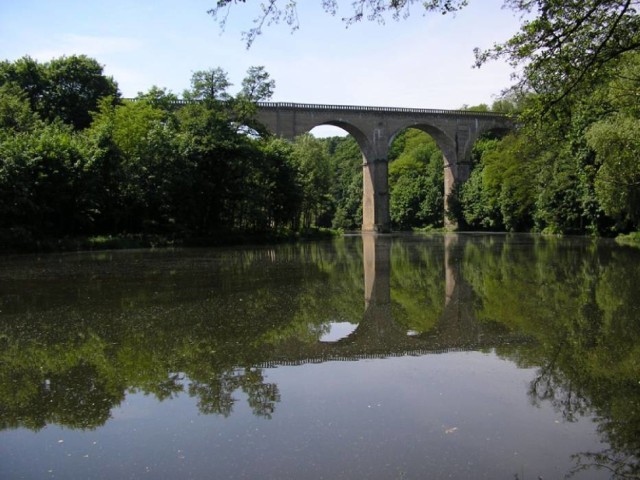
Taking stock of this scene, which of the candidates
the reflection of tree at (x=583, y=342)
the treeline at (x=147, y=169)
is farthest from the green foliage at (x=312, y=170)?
the reflection of tree at (x=583, y=342)

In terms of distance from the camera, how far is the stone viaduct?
4531 cm

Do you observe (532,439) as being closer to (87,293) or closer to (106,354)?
(106,354)

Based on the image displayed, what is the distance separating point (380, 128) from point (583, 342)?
45.1 meters

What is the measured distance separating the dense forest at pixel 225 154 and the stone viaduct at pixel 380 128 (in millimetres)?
4344

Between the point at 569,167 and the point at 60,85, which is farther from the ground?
the point at 60,85

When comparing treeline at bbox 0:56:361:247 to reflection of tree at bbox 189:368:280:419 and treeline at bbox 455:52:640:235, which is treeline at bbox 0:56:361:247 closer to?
treeline at bbox 455:52:640:235

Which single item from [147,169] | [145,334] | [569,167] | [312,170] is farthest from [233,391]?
[312,170]

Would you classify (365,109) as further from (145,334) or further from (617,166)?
(145,334)

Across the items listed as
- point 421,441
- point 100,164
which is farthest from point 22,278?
point 100,164

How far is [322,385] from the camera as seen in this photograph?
4766 millimetres

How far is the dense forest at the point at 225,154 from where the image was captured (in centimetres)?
762

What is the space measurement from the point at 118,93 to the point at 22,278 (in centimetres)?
2992

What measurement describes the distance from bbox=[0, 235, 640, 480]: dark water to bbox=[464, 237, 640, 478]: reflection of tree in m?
0.02

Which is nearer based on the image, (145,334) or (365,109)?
(145,334)
